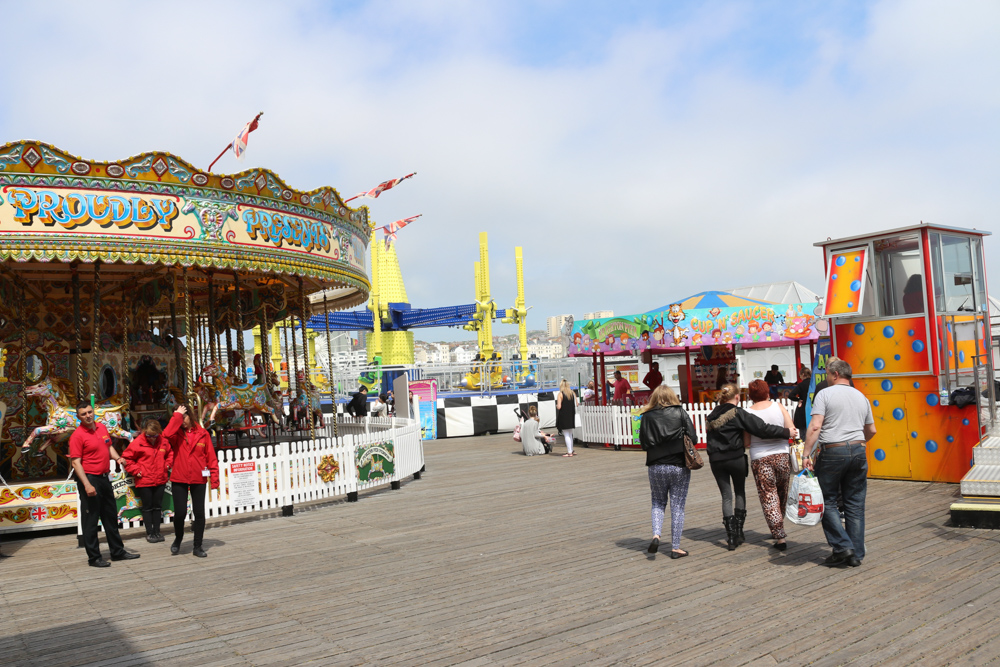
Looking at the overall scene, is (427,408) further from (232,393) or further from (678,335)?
(232,393)

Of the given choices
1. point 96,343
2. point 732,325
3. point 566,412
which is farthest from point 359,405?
point 732,325

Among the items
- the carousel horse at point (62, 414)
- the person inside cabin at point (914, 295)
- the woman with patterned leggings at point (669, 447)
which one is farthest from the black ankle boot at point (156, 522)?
the person inside cabin at point (914, 295)

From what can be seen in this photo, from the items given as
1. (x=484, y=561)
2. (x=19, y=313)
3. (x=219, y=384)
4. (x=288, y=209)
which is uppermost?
(x=288, y=209)

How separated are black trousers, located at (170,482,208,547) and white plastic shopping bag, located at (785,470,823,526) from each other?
5300mm

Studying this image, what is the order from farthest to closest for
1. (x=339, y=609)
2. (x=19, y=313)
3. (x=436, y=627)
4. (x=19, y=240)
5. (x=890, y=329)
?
1. (x=19, y=313)
2. (x=890, y=329)
3. (x=19, y=240)
4. (x=339, y=609)
5. (x=436, y=627)

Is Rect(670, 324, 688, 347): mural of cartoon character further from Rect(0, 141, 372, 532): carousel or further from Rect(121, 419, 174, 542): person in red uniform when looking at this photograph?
Rect(121, 419, 174, 542): person in red uniform

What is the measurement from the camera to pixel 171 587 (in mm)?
6109

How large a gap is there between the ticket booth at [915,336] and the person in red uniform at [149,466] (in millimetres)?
8277

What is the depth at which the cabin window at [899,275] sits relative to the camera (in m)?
9.66

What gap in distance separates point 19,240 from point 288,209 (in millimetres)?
3048

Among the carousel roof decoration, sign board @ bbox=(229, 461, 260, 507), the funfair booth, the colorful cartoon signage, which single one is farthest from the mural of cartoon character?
sign board @ bbox=(229, 461, 260, 507)

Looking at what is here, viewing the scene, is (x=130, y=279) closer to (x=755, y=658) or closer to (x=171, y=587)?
(x=171, y=587)

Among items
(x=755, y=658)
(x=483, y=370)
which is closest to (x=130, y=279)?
(x=755, y=658)

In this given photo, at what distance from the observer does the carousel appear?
848 cm
